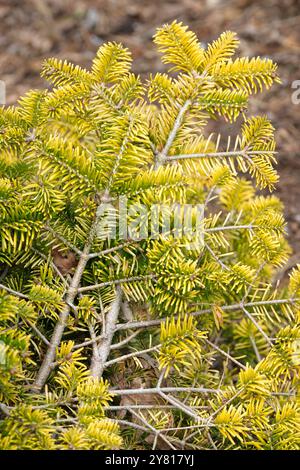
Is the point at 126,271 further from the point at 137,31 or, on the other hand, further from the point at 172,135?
the point at 137,31

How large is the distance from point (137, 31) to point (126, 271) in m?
2.88

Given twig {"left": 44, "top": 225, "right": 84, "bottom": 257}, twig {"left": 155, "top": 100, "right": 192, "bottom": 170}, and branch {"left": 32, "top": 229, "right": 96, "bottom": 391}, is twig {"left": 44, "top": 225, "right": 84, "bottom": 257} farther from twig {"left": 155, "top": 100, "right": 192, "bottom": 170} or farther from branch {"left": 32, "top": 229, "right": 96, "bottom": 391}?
twig {"left": 155, "top": 100, "right": 192, "bottom": 170}

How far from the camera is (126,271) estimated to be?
1.43 m

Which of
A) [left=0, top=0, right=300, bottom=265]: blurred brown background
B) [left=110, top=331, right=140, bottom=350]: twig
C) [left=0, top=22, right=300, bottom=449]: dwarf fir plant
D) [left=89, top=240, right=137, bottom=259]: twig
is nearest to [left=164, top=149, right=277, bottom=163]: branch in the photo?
[left=0, top=22, right=300, bottom=449]: dwarf fir plant

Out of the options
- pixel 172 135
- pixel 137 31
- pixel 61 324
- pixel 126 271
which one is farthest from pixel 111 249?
pixel 137 31

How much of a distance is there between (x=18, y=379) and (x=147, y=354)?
1.19 ft

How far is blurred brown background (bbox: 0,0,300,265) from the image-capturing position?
3.52 metres

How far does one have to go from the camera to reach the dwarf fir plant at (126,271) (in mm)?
1338

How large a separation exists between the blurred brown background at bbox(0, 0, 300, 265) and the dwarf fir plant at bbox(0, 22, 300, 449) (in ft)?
6.06

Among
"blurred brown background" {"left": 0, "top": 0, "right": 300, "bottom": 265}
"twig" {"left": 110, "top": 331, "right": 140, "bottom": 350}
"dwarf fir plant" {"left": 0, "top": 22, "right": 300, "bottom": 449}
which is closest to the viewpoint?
"dwarf fir plant" {"left": 0, "top": 22, "right": 300, "bottom": 449}

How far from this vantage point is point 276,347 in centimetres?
146

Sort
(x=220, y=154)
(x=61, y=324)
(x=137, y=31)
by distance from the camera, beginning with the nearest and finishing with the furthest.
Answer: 1. (x=61, y=324)
2. (x=220, y=154)
3. (x=137, y=31)
